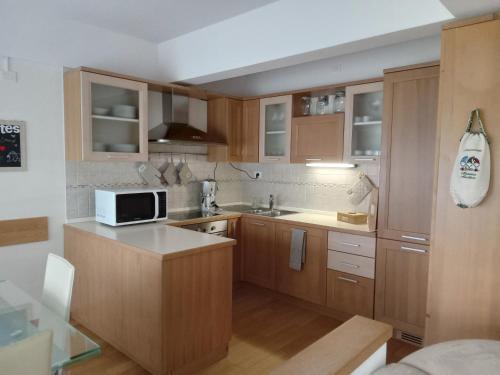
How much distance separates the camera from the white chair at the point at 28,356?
3.24ft

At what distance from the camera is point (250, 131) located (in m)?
4.08

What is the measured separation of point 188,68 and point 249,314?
236cm

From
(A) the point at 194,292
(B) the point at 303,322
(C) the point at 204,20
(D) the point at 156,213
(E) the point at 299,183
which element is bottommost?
(B) the point at 303,322

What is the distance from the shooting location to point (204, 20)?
3094 mm

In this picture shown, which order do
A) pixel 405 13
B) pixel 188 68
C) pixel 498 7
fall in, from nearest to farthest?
pixel 498 7 → pixel 405 13 → pixel 188 68

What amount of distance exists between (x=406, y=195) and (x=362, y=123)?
0.79 m

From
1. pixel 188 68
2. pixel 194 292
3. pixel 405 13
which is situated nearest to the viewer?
pixel 405 13

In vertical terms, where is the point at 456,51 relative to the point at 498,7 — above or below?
below

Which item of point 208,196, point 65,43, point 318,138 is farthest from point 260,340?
point 65,43

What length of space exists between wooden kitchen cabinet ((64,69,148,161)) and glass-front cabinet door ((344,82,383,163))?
1808 millimetres

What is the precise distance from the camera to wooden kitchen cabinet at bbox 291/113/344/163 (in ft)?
11.0

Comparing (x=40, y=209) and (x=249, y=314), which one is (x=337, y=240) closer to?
(x=249, y=314)

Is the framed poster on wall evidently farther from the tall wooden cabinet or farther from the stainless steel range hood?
the tall wooden cabinet

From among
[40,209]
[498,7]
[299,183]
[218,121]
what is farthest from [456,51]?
[40,209]
